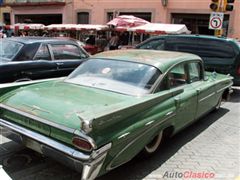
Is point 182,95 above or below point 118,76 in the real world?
below

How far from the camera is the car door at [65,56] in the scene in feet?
23.7

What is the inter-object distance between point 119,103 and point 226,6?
30.0 ft

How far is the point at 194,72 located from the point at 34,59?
3513mm

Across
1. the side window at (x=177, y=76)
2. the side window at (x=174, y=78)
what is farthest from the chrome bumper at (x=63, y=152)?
the side window at (x=177, y=76)

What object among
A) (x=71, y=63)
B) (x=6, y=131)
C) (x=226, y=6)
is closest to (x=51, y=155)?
(x=6, y=131)

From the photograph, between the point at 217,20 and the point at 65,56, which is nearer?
the point at 65,56

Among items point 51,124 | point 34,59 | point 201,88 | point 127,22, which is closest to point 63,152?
point 51,124

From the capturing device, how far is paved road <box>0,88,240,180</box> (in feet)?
12.2

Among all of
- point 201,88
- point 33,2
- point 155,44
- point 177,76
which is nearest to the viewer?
point 177,76

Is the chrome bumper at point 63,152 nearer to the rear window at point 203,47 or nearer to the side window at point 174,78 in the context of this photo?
the side window at point 174,78

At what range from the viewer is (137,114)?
3.55 m

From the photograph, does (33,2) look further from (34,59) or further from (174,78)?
(174,78)

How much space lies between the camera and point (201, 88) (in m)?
5.12

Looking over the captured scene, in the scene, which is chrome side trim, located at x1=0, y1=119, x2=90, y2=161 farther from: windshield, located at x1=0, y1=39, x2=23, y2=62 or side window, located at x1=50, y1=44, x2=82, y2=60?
side window, located at x1=50, y1=44, x2=82, y2=60
